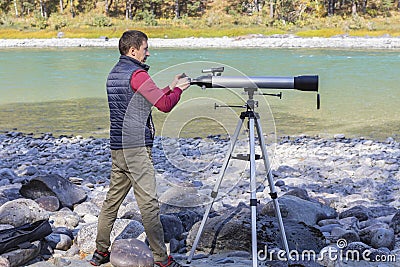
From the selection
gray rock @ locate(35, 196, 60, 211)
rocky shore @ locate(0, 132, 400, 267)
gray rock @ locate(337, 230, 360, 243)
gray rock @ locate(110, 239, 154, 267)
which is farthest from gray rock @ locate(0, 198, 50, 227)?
gray rock @ locate(337, 230, 360, 243)

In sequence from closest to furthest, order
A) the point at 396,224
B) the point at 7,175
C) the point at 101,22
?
the point at 396,224, the point at 7,175, the point at 101,22

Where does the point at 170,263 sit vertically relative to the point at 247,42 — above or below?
above

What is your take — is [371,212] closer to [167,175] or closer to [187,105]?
[167,175]

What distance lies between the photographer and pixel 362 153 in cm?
952

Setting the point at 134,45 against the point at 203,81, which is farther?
the point at 134,45

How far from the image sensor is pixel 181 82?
12.6ft

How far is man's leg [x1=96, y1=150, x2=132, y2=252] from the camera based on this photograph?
4.02 metres

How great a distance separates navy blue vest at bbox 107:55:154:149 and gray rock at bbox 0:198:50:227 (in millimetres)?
1359

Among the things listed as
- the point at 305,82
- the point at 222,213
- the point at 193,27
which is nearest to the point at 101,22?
the point at 193,27

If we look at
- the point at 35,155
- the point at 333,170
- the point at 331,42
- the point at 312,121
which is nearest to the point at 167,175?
the point at 333,170

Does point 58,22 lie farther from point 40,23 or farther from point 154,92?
point 154,92

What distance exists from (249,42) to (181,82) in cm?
4616

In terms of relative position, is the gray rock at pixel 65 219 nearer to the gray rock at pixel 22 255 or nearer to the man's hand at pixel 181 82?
the gray rock at pixel 22 255

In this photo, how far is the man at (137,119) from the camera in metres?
3.82
